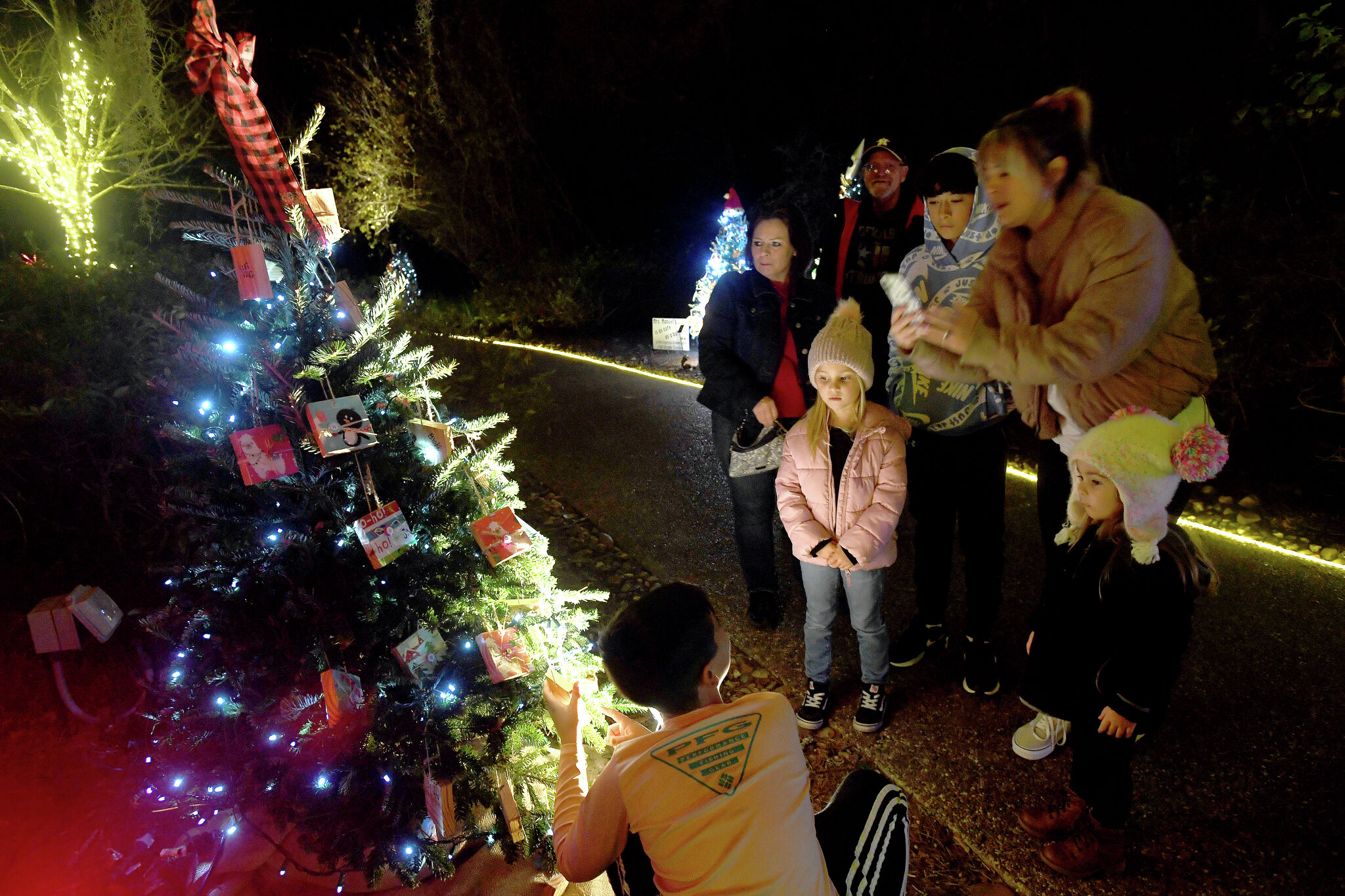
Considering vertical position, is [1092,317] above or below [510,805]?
above

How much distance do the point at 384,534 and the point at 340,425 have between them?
1.24 ft

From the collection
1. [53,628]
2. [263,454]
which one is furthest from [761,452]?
[53,628]

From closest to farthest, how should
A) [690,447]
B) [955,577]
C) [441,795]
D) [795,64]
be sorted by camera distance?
[441,795] → [955,577] → [690,447] → [795,64]

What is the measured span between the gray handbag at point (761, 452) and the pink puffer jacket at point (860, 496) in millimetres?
420

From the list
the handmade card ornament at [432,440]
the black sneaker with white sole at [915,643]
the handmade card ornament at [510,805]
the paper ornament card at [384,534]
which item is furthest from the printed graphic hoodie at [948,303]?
the handmade card ornament at [510,805]

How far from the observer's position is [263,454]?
213 centimetres

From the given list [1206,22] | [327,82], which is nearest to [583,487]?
[1206,22]

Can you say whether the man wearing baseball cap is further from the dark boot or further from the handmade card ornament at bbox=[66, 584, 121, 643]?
the handmade card ornament at bbox=[66, 584, 121, 643]

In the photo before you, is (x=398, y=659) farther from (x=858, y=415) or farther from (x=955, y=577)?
(x=955, y=577)

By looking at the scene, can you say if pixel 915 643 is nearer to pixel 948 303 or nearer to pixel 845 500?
pixel 845 500

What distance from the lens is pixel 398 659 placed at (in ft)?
7.56

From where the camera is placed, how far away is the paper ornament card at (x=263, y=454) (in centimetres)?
210

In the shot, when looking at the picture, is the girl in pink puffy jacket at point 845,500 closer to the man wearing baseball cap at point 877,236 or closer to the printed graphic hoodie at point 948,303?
the printed graphic hoodie at point 948,303

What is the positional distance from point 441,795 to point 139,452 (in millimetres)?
3689
